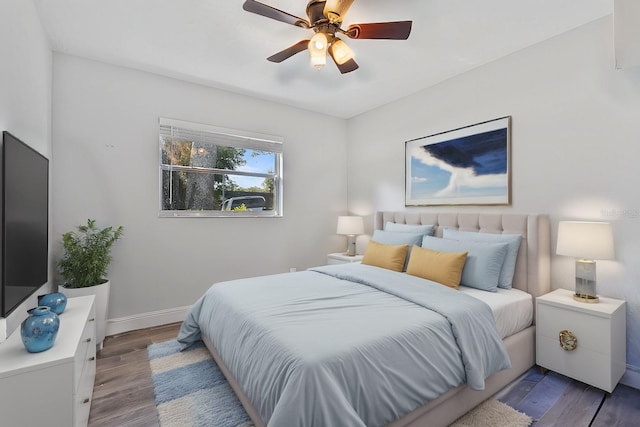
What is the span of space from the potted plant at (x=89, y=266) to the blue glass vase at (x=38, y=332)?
4.41ft

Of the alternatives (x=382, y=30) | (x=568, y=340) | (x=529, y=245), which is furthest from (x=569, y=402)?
(x=382, y=30)

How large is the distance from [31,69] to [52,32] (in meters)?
0.70

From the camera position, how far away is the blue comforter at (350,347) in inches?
48.2

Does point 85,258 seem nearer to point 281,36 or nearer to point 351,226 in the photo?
point 281,36

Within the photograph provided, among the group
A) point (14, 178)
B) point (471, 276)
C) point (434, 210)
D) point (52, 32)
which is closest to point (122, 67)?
point (52, 32)

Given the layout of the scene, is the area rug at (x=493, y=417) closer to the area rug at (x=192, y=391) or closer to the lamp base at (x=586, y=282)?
the lamp base at (x=586, y=282)

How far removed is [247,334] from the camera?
66.6 inches

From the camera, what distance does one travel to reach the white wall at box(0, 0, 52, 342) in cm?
152

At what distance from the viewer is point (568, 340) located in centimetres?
208

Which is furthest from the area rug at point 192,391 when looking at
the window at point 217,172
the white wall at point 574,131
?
the white wall at point 574,131

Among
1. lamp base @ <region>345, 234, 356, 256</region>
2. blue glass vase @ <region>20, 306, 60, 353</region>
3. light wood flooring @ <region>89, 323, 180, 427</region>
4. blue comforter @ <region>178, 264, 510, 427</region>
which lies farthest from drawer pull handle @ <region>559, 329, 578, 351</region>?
blue glass vase @ <region>20, 306, 60, 353</region>

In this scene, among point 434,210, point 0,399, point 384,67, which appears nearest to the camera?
point 0,399

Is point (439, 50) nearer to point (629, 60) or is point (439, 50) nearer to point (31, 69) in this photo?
point (629, 60)

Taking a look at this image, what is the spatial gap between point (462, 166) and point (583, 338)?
5.79ft
